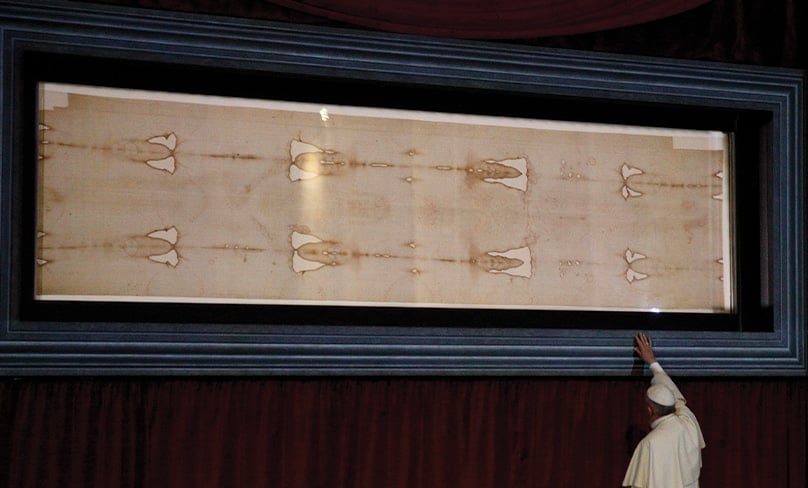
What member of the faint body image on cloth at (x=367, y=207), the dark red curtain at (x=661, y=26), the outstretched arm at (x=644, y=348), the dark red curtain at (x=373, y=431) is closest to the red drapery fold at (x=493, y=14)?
the dark red curtain at (x=661, y=26)

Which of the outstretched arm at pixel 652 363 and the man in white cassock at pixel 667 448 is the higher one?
the outstretched arm at pixel 652 363

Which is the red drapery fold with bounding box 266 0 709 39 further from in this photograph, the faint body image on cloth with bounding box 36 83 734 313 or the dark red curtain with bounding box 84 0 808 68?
the faint body image on cloth with bounding box 36 83 734 313

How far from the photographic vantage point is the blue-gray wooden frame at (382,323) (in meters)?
4.24

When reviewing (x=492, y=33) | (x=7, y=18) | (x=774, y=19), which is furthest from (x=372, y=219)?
(x=774, y=19)

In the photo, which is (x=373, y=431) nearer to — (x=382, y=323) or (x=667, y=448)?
(x=382, y=323)

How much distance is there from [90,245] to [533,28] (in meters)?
2.05

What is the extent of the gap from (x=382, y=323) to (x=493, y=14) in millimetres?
1390

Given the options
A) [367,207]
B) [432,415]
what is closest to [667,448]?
[432,415]

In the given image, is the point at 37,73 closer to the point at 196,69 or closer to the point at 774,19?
the point at 196,69

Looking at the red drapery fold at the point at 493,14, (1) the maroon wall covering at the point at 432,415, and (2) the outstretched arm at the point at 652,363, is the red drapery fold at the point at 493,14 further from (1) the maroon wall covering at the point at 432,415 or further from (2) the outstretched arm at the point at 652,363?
(2) the outstretched arm at the point at 652,363

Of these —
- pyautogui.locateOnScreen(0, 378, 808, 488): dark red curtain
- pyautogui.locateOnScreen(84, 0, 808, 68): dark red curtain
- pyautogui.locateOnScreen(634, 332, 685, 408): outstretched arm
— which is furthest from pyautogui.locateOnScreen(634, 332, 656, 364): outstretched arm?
pyautogui.locateOnScreen(84, 0, 808, 68): dark red curtain

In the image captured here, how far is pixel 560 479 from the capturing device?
468cm

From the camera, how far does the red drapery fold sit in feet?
14.9

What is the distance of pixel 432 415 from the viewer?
4.56m
